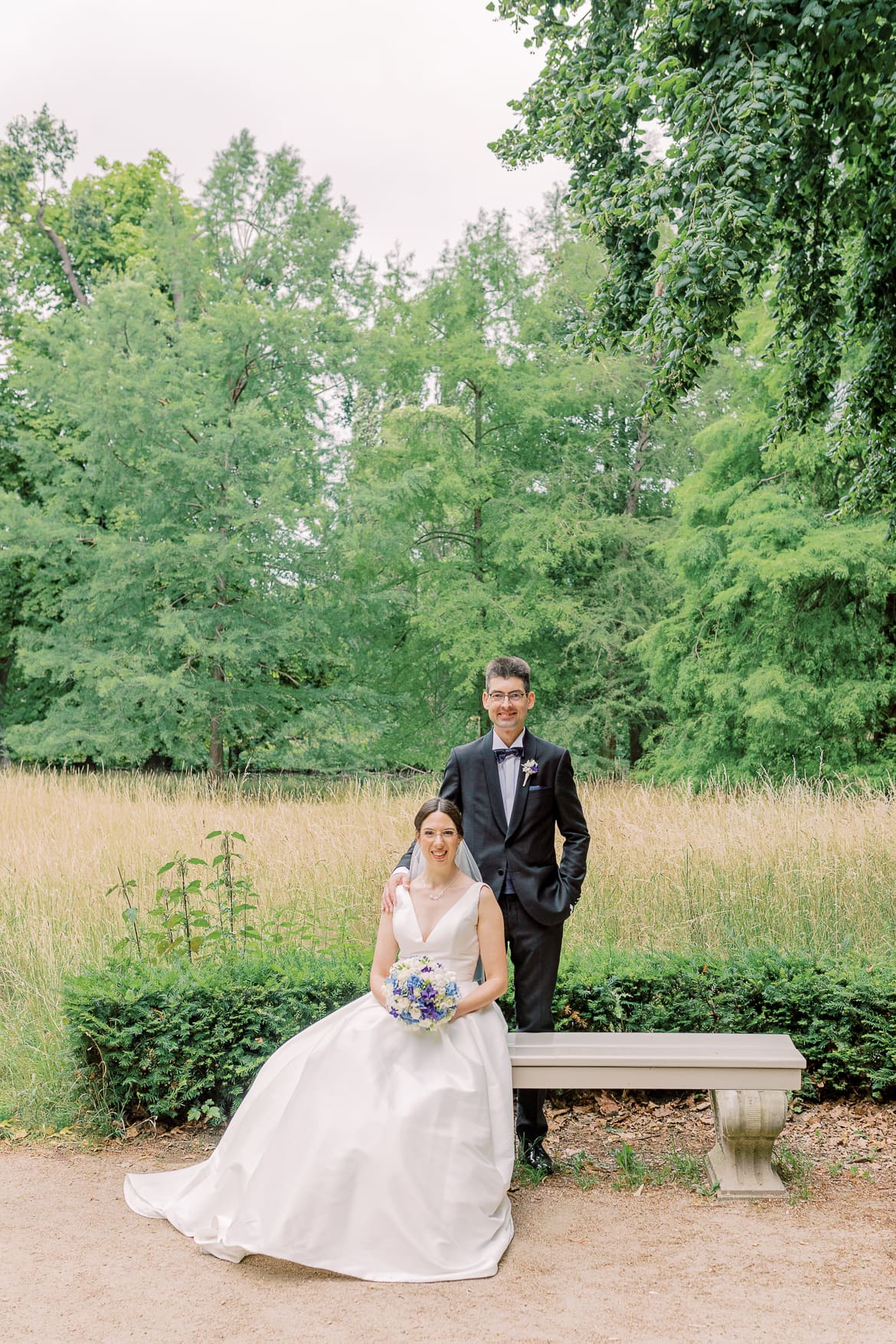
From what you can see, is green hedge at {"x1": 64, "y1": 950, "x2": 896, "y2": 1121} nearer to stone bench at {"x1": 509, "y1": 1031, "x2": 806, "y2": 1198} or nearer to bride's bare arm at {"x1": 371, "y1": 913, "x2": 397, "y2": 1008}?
stone bench at {"x1": 509, "y1": 1031, "x2": 806, "y2": 1198}

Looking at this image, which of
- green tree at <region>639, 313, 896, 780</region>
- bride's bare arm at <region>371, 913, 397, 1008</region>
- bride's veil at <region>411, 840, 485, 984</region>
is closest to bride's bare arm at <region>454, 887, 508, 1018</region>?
bride's veil at <region>411, 840, 485, 984</region>

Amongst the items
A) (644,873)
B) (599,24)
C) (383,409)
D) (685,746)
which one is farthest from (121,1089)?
(383,409)

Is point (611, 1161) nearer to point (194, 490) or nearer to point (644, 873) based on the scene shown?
point (644, 873)

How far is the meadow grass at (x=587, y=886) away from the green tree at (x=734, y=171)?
288 cm

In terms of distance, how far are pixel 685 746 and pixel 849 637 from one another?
3490 millimetres

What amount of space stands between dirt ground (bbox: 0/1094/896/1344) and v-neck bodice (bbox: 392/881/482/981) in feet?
3.24

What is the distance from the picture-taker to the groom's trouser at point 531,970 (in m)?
4.70

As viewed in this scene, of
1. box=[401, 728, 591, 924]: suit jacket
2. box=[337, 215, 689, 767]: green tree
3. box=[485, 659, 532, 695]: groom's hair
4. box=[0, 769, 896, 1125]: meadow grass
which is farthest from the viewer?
box=[337, 215, 689, 767]: green tree

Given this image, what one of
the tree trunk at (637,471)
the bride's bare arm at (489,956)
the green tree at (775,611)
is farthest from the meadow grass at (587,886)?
the tree trunk at (637,471)

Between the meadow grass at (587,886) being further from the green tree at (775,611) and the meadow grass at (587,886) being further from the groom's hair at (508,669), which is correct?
the green tree at (775,611)

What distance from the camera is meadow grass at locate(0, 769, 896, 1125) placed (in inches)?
256

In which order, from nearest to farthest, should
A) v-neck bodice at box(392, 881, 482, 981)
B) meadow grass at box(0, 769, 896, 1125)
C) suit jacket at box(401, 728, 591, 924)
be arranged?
v-neck bodice at box(392, 881, 482, 981) < suit jacket at box(401, 728, 591, 924) < meadow grass at box(0, 769, 896, 1125)

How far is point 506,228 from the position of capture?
21.6 metres

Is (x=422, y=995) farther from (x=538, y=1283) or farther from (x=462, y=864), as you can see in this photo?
(x=538, y=1283)
